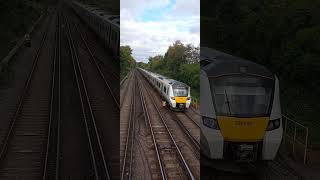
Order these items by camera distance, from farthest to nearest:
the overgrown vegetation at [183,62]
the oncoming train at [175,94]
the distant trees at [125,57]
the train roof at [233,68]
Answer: the oncoming train at [175,94]
the train roof at [233,68]
the overgrown vegetation at [183,62]
the distant trees at [125,57]

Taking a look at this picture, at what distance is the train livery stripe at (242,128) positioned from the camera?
5965mm

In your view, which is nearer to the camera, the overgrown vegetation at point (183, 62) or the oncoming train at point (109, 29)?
the overgrown vegetation at point (183, 62)

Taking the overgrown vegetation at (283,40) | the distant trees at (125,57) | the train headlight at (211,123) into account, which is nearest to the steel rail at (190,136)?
the train headlight at (211,123)

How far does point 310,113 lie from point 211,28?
4035 millimetres

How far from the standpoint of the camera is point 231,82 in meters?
6.38

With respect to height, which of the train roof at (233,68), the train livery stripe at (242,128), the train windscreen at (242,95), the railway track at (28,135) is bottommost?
the railway track at (28,135)

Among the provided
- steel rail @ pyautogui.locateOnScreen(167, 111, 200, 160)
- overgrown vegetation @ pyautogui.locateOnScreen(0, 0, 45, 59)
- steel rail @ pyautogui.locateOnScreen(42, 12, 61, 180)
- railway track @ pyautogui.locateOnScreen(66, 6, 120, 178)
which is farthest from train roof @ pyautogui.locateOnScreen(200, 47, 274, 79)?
overgrown vegetation @ pyautogui.locateOnScreen(0, 0, 45, 59)

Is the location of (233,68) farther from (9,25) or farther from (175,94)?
(9,25)

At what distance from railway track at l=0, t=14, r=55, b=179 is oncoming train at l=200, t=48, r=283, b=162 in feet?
12.1

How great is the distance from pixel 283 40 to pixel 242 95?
844 centimetres

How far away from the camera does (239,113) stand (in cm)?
613

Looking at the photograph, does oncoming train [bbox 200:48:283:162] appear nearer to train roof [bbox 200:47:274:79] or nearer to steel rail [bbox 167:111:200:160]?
train roof [bbox 200:47:274:79]

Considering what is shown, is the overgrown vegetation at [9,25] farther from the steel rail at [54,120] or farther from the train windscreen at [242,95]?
the train windscreen at [242,95]

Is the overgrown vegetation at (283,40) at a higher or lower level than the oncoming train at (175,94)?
higher
